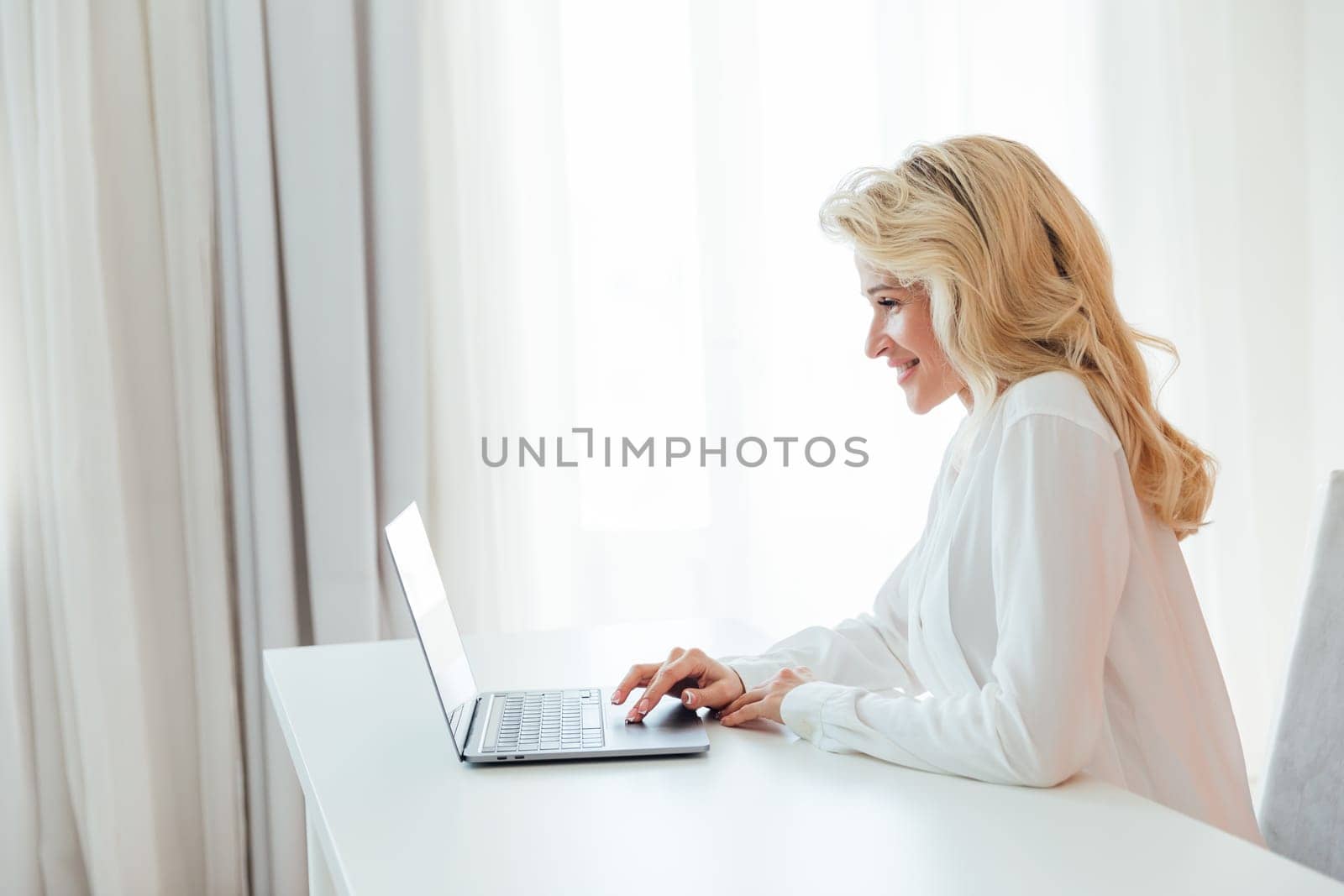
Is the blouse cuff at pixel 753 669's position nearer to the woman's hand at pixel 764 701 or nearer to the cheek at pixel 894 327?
the woman's hand at pixel 764 701

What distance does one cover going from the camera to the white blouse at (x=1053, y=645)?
41.1 inches

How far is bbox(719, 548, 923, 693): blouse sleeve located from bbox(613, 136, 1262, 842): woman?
1.4 inches

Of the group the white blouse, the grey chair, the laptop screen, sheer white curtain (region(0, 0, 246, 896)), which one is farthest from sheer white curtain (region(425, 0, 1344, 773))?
the grey chair

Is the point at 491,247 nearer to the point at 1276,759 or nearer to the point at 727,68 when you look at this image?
the point at 727,68

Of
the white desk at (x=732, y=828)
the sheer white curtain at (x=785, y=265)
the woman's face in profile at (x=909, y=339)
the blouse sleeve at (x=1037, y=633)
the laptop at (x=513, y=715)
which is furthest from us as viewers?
the sheer white curtain at (x=785, y=265)

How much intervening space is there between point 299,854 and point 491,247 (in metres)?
1.28

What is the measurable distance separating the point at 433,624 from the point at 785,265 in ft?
5.49

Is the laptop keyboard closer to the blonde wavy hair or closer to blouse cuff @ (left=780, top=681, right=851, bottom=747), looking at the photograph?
blouse cuff @ (left=780, top=681, right=851, bottom=747)

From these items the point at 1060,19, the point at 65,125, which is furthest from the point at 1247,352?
the point at 65,125

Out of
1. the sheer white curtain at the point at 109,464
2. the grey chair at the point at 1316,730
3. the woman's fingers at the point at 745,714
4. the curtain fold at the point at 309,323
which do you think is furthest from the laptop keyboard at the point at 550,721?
the sheer white curtain at the point at 109,464

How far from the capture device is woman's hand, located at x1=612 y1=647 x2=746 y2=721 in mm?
1253

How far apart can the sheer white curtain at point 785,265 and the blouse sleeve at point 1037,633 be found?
156 centimetres

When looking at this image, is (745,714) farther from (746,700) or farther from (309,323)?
(309,323)

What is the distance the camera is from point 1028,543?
3.51 ft
